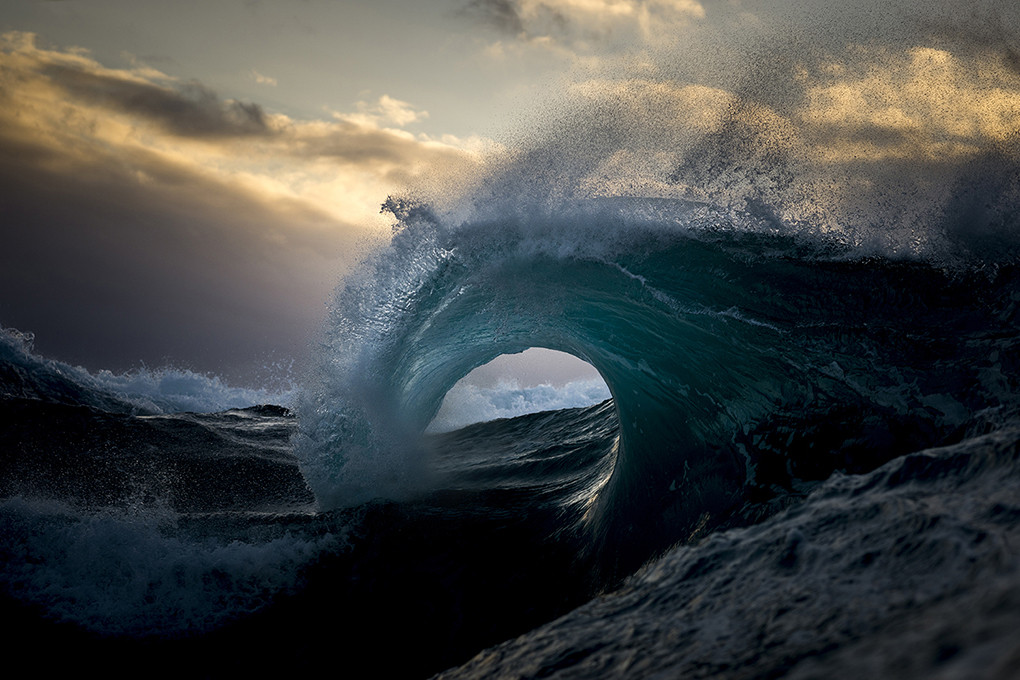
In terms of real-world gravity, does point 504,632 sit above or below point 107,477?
below

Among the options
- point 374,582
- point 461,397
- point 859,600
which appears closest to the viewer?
point 859,600

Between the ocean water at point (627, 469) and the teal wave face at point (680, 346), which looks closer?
the ocean water at point (627, 469)

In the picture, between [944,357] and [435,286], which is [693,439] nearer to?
[944,357]

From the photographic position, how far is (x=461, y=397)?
1234cm

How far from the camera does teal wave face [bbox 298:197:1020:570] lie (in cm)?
347

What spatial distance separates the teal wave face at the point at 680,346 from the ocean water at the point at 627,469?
2cm

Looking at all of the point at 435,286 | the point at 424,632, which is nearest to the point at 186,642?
the point at 424,632

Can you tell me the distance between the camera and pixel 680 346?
185 inches

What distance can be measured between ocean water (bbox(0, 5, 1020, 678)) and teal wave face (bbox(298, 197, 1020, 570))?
2 cm

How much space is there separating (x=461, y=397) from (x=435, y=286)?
23.0ft

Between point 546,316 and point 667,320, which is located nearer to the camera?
point 667,320

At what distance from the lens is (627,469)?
16.6 feet

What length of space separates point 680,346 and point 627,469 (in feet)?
3.92

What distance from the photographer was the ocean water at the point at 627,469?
1.69 meters
